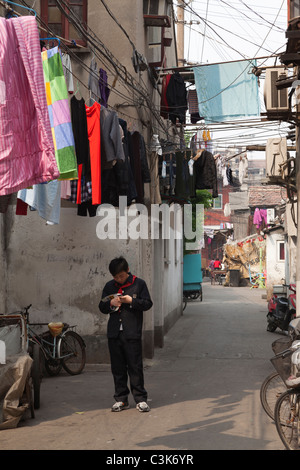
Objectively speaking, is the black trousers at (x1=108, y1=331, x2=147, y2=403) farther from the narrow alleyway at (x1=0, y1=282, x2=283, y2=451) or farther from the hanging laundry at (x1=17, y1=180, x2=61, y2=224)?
the hanging laundry at (x1=17, y1=180, x2=61, y2=224)

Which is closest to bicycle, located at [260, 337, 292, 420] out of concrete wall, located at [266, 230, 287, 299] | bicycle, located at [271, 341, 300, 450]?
bicycle, located at [271, 341, 300, 450]

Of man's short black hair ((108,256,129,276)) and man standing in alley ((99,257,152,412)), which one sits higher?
man's short black hair ((108,256,129,276))

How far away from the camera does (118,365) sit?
8664mm

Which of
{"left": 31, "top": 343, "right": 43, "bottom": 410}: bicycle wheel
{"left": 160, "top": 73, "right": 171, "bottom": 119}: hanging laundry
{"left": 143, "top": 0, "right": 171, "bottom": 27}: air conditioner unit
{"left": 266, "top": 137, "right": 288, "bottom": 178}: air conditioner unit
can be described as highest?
{"left": 143, "top": 0, "right": 171, "bottom": 27}: air conditioner unit

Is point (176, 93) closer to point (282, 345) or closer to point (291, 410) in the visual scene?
point (282, 345)

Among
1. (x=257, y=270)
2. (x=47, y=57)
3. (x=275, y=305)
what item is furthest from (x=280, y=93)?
(x=257, y=270)

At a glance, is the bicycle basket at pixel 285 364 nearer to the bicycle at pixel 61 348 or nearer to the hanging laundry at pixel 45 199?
the hanging laundry at pixel 45 199

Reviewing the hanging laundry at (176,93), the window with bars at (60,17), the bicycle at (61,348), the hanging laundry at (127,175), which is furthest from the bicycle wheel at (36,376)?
the hanging laundry at (176,93)

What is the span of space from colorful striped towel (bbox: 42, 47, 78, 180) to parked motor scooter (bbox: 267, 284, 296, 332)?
1162cm

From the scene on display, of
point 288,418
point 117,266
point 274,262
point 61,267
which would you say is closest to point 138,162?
point 61,267

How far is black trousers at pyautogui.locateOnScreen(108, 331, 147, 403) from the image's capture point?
8594 millimetres

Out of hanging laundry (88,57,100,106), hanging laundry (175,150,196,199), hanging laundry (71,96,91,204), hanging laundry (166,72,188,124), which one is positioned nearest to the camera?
hanging laundry (71,96,91,204)

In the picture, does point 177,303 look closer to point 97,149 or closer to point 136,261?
point 136,261

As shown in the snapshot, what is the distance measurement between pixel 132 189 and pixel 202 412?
157 inches
